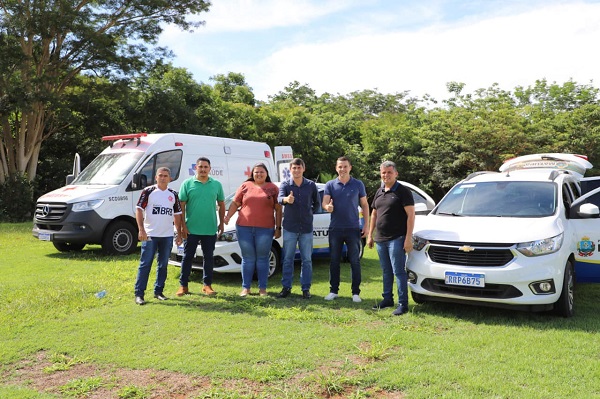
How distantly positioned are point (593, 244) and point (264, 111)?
2113cm

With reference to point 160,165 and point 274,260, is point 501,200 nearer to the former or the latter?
point 274,260

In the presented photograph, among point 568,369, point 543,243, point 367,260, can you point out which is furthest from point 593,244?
point 367,260

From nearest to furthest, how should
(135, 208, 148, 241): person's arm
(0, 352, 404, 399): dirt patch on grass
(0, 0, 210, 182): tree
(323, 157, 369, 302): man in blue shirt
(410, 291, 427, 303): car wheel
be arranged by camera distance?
(0, 352, 404, 399): dirt patch on grass, (410, 291, 427, 303): car wheel, (135, 208, 148, 241): person's arm, (323, 157, 369, 302): man in blue shirt, (0, 0, 210, 182): tree

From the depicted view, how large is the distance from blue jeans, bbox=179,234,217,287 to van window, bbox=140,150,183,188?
175 inches

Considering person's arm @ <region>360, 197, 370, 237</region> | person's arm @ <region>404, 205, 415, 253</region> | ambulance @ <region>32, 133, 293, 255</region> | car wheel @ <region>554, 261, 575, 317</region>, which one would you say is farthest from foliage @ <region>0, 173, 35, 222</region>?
car wheel @ <region>554, 261, 575, 317</region>

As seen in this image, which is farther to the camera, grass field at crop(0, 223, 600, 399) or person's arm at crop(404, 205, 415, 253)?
person's arm at crop(404, 205, 415, 253)

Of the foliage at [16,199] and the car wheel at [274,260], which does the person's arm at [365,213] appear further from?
the foliage at [16,199]

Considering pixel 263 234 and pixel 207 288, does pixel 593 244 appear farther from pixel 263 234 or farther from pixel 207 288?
pixel 207 288

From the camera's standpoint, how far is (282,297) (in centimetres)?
717

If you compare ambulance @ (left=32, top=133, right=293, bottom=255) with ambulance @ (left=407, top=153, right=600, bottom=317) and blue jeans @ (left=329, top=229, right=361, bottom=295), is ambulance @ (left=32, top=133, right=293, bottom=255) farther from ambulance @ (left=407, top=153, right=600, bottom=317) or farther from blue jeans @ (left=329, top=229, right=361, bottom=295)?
ambulance @ (left=407, top=153, right=600, bottom=317)

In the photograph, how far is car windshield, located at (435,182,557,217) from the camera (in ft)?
21.7

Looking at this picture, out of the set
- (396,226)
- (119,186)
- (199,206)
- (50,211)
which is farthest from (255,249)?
(50,211)

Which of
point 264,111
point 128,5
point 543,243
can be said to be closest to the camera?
point 543,243

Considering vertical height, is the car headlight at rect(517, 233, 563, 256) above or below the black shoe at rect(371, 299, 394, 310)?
above
